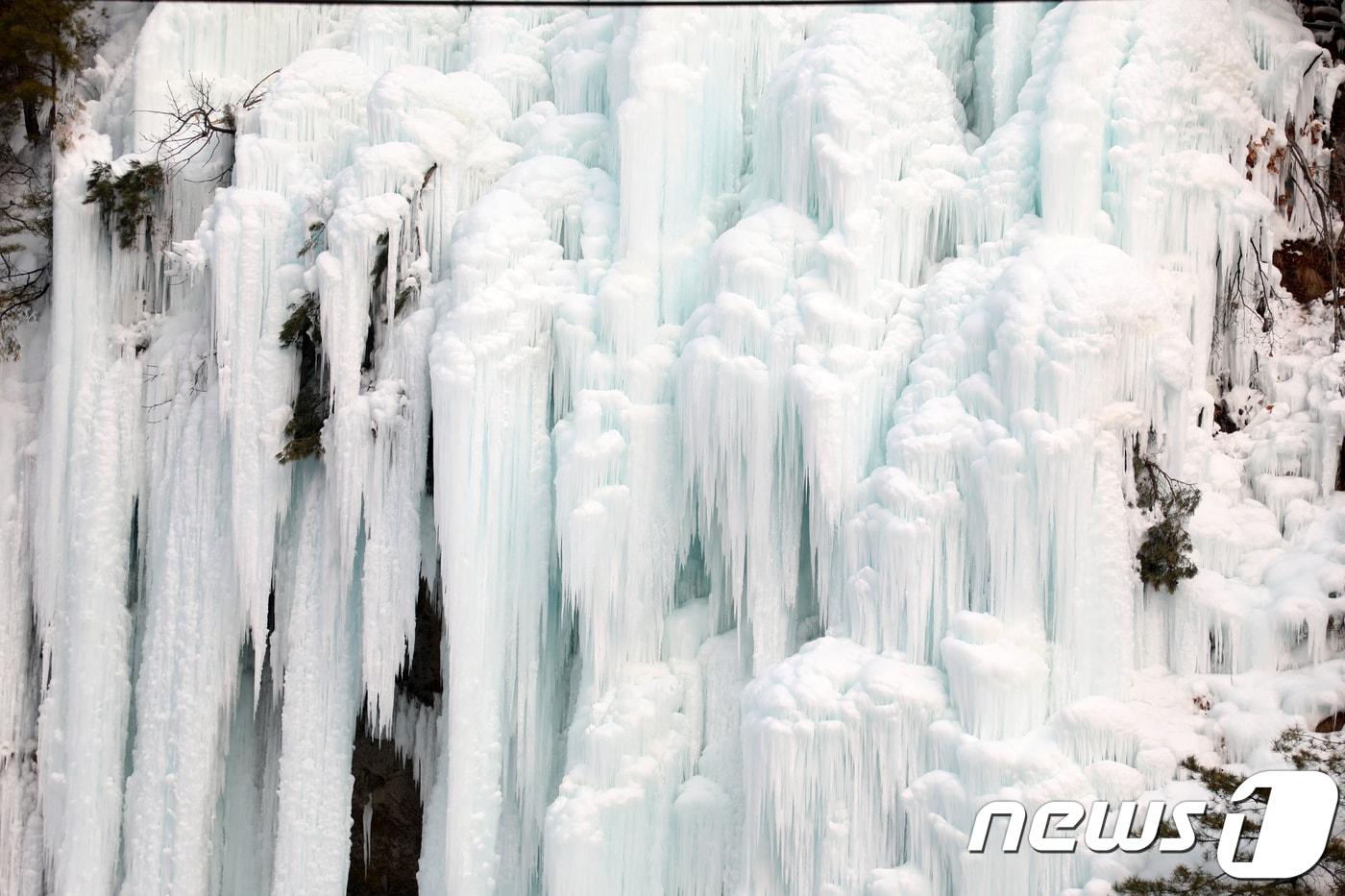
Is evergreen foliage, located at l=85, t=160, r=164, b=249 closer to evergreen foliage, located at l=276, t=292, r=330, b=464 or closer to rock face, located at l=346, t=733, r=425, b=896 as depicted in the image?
evergreen foliage, located at l=276, t=292, r=330, b=464

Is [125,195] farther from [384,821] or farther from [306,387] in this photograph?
[384,821]

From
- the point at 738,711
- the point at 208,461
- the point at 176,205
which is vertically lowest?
the point at 738,711

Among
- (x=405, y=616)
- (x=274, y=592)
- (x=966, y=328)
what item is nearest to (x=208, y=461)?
(x=274, y=592)

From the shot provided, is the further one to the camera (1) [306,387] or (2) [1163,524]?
(1) [306,387]

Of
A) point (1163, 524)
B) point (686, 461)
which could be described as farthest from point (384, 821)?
point (1163, 524)

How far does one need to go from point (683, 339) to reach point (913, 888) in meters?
4.33

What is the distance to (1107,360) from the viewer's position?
998 cm

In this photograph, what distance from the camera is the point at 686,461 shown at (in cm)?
1088

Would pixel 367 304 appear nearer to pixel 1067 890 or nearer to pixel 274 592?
pixel 274 592

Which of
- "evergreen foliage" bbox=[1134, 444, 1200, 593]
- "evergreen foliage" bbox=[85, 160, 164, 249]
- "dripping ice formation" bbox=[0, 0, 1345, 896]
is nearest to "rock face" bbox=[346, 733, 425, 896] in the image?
"dripping ice formation" bbox=[0, 0, 1345, 896]

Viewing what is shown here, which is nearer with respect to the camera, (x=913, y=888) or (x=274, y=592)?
(x=913, y=888)

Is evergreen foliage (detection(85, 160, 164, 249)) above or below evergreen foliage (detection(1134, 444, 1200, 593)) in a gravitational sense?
above

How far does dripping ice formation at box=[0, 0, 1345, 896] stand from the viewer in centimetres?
984

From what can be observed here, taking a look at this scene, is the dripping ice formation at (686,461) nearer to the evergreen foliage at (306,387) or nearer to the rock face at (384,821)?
the evergreen foliage at (306,387)
